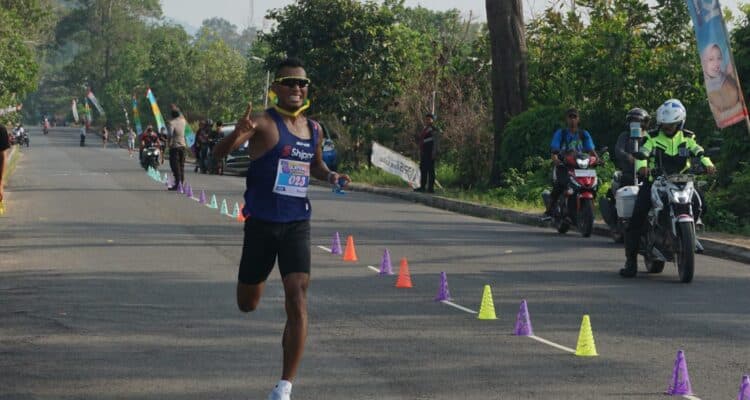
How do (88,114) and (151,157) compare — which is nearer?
(151,157)

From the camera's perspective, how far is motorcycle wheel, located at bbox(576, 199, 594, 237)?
20016 millimetres

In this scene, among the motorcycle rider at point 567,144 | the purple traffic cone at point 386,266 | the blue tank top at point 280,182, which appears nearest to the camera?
the blue tank top at point 280,182

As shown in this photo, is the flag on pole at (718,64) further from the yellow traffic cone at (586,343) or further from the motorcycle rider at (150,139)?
the motorcycle rider at (150,139)

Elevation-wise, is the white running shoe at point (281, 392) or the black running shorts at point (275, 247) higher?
the black running shorts at point (275, 247)

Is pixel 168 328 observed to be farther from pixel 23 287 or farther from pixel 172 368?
pixel 23 287

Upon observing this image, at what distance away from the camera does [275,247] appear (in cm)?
812

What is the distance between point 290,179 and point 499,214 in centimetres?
1730

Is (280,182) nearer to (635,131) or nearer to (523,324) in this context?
(523,324)

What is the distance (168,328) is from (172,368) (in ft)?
5.90

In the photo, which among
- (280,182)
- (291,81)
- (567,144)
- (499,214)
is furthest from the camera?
(499,214)

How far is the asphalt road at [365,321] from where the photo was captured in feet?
28.0

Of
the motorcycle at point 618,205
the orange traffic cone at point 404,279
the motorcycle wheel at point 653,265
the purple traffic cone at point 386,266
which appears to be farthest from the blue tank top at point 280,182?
the motorcycle wheel at point 653,265

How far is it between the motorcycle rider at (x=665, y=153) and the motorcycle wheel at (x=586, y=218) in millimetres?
5375

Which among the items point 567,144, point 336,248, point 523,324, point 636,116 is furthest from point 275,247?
point 567,144
